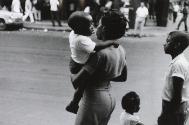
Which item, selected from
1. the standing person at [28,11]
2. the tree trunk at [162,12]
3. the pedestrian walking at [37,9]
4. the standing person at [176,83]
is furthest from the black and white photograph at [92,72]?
the pedestrian walking at [37,9]

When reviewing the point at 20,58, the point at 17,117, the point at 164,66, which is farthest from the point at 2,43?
the point at 17,117

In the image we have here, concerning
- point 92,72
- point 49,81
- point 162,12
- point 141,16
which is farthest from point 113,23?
point 162,12

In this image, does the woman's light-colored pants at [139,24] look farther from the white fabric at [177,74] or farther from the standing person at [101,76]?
the standing person at [101,76]

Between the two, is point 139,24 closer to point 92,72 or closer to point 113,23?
point 113,23

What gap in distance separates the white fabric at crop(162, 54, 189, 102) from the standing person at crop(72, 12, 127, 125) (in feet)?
2.08

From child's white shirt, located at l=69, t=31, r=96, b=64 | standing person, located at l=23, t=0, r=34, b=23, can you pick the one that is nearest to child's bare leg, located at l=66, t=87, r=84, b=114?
child's white shirt, located at l=69, t=31, r=96, b=64

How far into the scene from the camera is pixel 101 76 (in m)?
4.09

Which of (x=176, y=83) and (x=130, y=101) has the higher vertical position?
(x=176, y=83)

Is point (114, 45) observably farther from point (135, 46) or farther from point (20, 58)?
point (135, 46)

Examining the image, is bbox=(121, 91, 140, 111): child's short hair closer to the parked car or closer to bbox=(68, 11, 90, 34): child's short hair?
bbox=(68, 11, 90, 34): child's short hair

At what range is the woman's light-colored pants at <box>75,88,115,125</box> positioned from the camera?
4.09m

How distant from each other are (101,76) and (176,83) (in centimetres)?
77

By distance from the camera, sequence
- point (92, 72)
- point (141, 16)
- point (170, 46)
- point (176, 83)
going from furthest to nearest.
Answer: point (141, 16)
point (170, 46)
point (176, 83)
point (92, 72)

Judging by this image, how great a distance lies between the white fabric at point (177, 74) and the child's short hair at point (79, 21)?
923 millimetres
